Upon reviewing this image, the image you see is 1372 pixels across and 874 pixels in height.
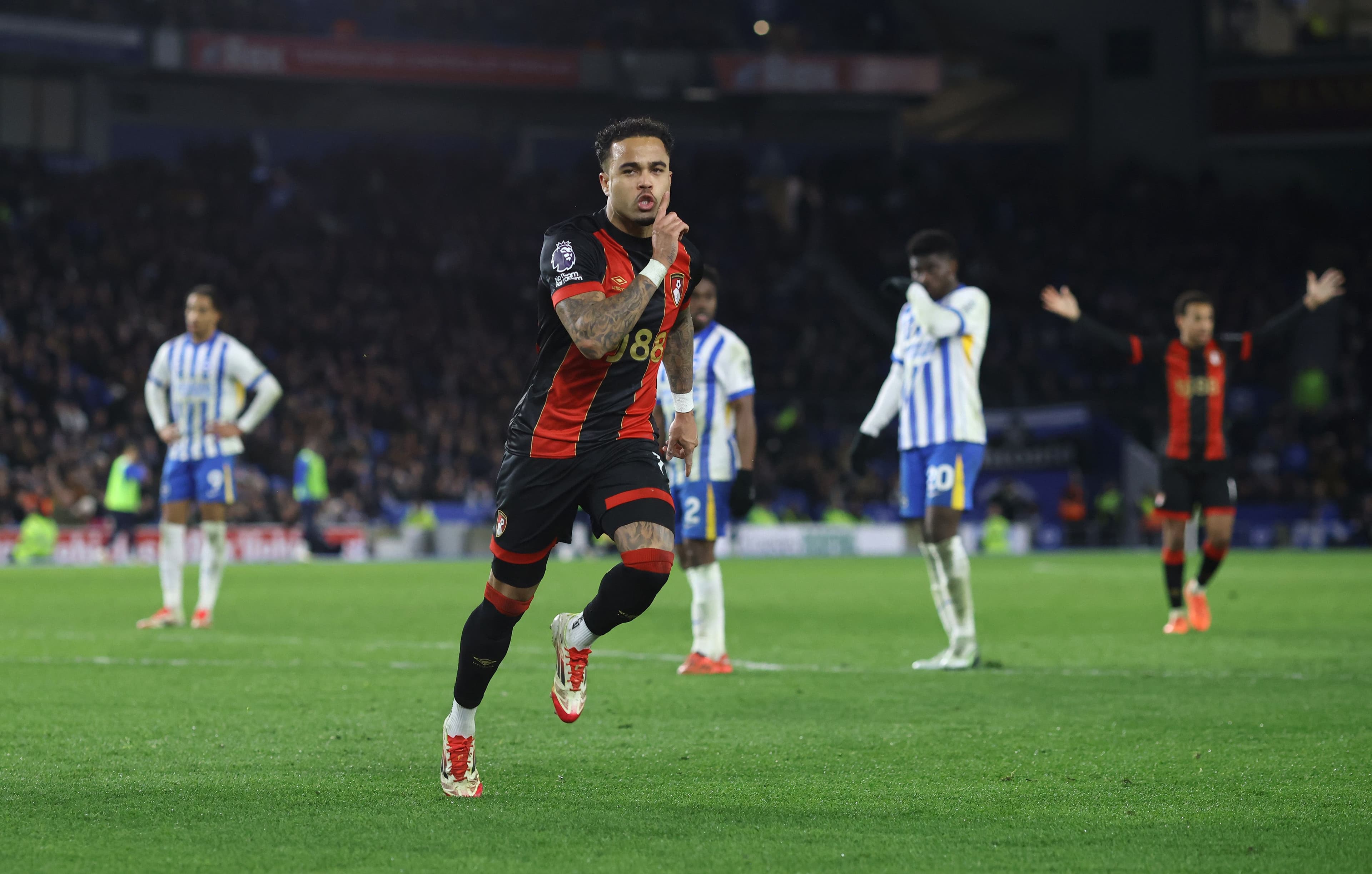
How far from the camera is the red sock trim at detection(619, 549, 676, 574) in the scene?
5172mm

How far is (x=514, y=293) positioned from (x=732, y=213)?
690 cm

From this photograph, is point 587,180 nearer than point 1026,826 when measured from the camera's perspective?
No

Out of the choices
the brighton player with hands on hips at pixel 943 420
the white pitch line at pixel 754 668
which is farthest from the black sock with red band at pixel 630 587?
the brighton player with hands on hips at pixel 943 420

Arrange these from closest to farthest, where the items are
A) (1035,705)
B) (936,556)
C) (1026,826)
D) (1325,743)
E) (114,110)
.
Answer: (1026,826) → (1325,743) → (1035,705) → (936,556) → (114,110)

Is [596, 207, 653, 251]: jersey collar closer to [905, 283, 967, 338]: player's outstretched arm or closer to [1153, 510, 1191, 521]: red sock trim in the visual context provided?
[905, 283, 967, 338]: player's outstretched arm

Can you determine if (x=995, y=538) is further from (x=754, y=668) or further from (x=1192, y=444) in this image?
(x=754, y=668)

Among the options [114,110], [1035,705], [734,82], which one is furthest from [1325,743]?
[114,110]

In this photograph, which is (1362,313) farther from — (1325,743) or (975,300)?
(1325,743)

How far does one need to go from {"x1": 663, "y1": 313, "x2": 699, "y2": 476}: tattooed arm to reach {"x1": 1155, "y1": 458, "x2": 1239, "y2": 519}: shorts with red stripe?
7.53m

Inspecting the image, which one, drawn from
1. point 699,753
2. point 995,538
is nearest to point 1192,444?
point 699,753

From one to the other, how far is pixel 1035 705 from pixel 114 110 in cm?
3477

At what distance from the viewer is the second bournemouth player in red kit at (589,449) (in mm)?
5203

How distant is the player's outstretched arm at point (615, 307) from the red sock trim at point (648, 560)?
65 cm

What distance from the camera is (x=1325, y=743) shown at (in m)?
6.41
